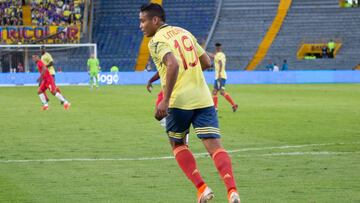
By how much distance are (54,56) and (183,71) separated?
49.5m

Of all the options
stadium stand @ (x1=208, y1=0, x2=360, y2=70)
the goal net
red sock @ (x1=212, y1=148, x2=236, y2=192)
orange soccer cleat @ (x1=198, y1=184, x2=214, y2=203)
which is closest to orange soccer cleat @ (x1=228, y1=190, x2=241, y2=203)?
red sock @ (x1=212, y1=148, x2=236, y2=192)

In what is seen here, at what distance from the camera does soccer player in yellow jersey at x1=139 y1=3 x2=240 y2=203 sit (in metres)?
8.60

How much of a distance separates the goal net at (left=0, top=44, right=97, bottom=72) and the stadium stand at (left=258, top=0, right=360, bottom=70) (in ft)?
39.9

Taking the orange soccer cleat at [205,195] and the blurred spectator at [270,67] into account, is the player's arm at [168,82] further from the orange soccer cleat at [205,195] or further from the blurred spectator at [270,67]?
the blurred spectator at [270,67]

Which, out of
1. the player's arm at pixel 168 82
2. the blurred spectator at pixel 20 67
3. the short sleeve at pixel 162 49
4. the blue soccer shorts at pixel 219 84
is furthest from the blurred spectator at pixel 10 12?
the player's arm at pixel 168 82

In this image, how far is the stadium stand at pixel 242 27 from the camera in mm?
60688

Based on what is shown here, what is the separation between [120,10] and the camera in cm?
6353

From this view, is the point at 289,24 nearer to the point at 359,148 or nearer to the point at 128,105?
the point at 128,105

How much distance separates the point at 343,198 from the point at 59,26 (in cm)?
5126

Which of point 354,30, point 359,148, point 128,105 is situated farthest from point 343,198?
point 354,30

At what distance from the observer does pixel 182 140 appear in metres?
9.05

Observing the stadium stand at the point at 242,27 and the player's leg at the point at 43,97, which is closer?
the player's leg at the point at 43,97

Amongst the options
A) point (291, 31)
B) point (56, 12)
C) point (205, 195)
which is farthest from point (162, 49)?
point (56, 12)

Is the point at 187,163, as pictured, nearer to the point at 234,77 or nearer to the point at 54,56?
the point at 234,77
